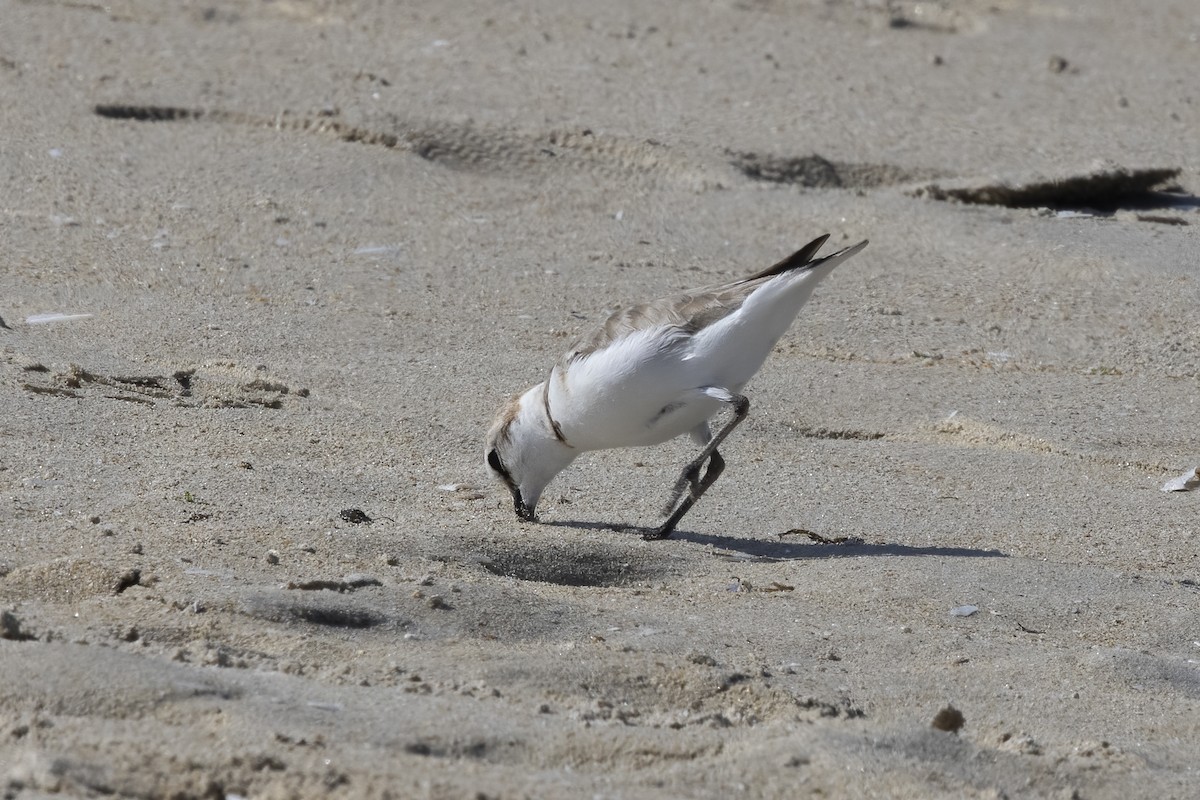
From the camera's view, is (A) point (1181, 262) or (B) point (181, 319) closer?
(B) point (181, 319)

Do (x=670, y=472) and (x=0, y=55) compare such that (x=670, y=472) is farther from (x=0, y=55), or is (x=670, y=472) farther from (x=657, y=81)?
(x=0, y=55)

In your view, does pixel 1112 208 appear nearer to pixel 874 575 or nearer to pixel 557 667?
pixel 874 575

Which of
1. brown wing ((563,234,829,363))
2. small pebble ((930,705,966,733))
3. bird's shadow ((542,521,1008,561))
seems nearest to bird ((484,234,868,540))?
brown wing ((563,234,829,363))

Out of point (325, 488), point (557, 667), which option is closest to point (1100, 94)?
point (325, 488)

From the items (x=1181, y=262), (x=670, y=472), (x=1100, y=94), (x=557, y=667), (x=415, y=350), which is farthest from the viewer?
(x=1100, y=94)

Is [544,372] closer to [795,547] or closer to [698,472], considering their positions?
[698,472]

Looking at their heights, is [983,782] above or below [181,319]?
above

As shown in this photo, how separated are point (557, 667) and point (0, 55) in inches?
291

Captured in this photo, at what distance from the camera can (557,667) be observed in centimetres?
385

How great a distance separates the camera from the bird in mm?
5355

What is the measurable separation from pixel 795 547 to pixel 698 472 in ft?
1.37

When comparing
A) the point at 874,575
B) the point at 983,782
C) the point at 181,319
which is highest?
the point at 983,782

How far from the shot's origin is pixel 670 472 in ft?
20.3

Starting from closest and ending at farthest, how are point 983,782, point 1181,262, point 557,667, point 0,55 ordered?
1. point 983,782
2. point 557,667
3. point 1181,262
4. point 0,55
